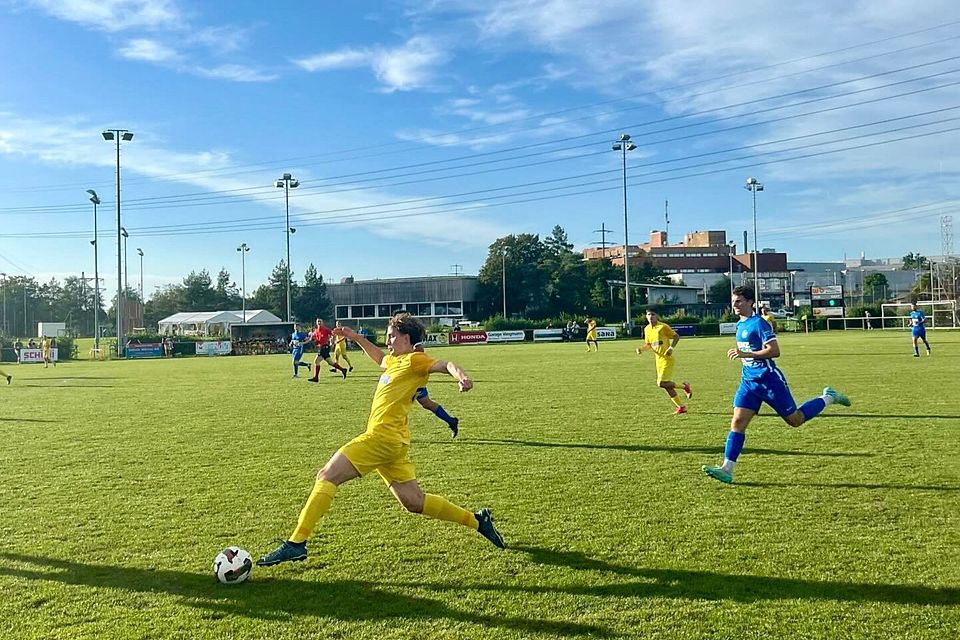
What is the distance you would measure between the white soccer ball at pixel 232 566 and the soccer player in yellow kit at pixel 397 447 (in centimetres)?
36

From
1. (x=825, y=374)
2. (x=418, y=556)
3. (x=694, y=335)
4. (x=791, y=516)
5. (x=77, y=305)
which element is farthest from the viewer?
(x=77, y=305)

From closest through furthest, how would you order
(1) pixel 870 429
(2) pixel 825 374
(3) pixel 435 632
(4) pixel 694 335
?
(3) pixel 435 632 → (1) pixel 870 429 → (2) pixel 825 374 → (4) pixel 694 335

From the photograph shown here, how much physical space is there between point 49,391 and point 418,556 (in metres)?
20.6

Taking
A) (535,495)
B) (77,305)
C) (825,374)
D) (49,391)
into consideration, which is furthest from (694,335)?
(77,305)

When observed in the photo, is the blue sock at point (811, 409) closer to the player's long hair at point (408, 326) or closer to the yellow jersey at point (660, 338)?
the player's long hair at point (408, 326)

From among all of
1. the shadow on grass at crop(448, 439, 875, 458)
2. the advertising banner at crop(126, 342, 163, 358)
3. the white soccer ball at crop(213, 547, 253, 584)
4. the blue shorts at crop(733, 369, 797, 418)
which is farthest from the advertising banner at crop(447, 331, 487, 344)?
the white soccer ball at crop(213, 547, 253, 584)

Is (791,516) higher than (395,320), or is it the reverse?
(395,320)

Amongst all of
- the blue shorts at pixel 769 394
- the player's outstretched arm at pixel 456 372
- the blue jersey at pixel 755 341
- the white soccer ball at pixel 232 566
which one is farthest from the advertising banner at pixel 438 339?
the white soccer ball at pixel 232 566

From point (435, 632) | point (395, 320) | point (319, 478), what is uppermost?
point (395, 320)

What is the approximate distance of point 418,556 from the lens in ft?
19.4

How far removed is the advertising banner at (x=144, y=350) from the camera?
52000 mm

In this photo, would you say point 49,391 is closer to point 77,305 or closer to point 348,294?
point 348,294

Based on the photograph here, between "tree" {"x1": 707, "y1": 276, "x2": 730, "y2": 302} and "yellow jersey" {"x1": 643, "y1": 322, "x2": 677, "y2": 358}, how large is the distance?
96.4m

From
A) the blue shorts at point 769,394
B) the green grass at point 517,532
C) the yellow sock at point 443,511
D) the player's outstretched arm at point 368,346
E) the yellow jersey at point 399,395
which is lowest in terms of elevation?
the green grass at point 517,532
